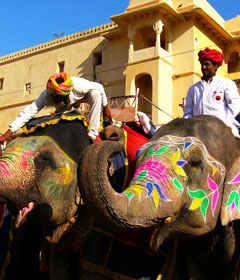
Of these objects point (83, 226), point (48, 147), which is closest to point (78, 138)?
point (48, 147)

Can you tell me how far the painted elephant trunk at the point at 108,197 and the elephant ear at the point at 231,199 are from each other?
676 mm

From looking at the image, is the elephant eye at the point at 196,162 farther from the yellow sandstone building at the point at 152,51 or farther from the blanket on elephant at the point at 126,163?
the yellow sandstone building at the point at 152,51

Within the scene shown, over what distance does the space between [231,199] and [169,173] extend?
579mm

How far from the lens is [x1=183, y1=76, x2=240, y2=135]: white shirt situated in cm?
515

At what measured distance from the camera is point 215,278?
180 inches

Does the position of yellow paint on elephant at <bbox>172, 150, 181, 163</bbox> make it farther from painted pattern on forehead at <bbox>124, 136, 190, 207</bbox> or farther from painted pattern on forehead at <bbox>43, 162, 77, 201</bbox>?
painted pattern on forehead at <bbox>43, 162, 77, 201</bbox>

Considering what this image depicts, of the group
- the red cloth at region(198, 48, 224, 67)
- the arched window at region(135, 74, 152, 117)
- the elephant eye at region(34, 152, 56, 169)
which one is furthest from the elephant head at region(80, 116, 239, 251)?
the arched window at region(135, 74, 152, 117)

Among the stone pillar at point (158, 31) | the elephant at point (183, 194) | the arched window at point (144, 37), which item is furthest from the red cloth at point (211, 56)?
→ the arched window at point (144, 37)

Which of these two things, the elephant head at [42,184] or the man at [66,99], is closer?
the elephant head at [42,184]

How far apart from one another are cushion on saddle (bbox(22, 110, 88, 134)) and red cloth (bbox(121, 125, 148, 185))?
46cm

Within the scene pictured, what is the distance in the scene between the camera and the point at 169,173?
13.4 ft

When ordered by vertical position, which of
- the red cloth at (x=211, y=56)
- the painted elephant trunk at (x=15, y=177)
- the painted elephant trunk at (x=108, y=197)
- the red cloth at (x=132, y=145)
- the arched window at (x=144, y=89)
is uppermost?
the arched window at (x=144, y=89)

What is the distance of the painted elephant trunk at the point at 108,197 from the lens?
Answer: 352 centimetres

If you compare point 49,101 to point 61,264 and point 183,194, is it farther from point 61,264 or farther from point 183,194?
point 183,194
